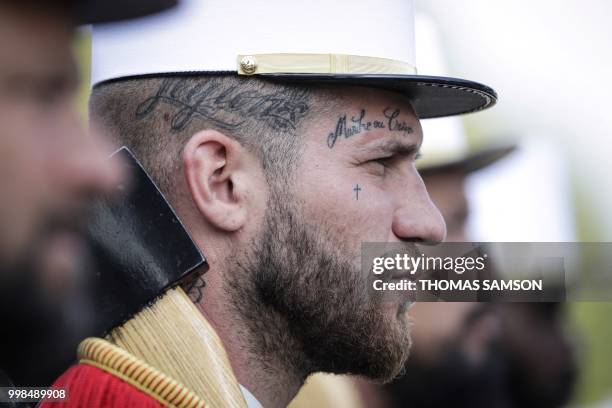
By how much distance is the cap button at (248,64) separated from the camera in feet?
6.47

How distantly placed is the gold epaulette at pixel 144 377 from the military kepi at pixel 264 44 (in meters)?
0.58

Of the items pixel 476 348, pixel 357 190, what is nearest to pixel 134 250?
pixel 357 190

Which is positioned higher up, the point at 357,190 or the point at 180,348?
the point at 357,190

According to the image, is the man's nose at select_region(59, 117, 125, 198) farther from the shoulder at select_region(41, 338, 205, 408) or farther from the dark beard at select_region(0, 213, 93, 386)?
the shoulder at select_region(41, 338, 205, 408)

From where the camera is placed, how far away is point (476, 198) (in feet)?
11.9

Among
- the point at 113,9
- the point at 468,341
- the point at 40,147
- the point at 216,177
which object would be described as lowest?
the point at 40,147

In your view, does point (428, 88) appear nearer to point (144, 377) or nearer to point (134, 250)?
point (134, 250)

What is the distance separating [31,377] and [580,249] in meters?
2.33

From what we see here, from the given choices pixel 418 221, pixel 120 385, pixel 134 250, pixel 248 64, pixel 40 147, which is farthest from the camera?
pixel 418 221

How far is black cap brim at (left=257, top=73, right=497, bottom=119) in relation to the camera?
198cm

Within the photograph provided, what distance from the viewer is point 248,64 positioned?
1972mm

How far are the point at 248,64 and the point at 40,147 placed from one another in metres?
1.05

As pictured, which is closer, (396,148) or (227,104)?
(227,104)

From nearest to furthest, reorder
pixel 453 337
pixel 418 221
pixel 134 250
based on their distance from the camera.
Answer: pixel 134 250, pixel 418 221, pixel 453 337
